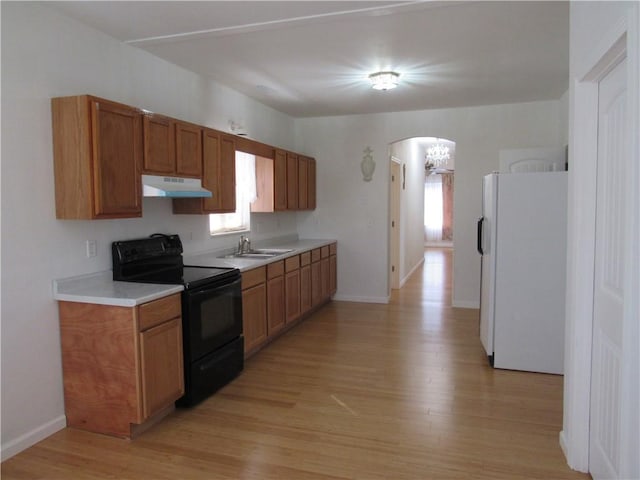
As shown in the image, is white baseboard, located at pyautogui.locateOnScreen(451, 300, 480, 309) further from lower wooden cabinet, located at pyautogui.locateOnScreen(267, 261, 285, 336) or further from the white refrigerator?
lower wooden cabinet, located at pyautogui.locateOnScreen(267, 261, 285, 336)

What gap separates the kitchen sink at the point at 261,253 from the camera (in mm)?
4691

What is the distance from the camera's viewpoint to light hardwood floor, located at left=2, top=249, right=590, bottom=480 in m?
2.45

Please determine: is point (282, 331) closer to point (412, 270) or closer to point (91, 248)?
point (91, 248)

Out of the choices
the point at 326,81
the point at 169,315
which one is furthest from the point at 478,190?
the point at 169,315

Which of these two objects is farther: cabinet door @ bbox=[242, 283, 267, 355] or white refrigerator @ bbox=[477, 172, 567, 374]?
cabinet door @ bbox=[242, 283, 267, 355]

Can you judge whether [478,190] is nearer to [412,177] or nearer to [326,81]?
[326,81]

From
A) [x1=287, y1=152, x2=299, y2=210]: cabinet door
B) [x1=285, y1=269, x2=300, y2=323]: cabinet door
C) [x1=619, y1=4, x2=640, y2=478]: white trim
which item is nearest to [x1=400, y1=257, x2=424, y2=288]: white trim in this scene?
[x1=287, y1=152, x2=299, y2=210]: cabinet door

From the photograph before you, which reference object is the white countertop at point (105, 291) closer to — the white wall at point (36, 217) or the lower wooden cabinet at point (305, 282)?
the white wall at point (36, 217)

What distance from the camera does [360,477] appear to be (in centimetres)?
236

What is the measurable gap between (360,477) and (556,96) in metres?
4.82

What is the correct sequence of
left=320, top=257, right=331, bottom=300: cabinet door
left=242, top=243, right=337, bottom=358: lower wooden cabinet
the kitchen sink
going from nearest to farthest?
1. left=242, top=243, right=337, bottom=358: lower wooden cabinet
2. the kitchen sink
3. left=320, top=257, right=331, bottom=300: cabinet door

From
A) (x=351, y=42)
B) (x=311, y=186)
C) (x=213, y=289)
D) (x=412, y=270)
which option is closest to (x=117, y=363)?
(x=213, y=289)

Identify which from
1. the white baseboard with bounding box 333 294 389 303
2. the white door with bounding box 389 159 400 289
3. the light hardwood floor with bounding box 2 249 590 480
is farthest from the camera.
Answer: the white door with bounding box 389 159 400 289

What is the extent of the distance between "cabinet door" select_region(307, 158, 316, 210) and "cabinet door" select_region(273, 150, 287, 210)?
0.82 m
